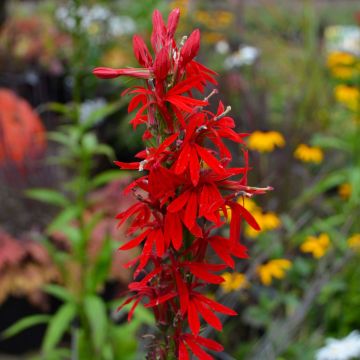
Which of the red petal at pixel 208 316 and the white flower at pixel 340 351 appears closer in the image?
the red petal at pixel 208 316

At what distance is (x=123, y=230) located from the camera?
3.07 meters

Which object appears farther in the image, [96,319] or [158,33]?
[96,319]

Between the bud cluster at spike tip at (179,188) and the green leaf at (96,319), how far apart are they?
44.2 inches

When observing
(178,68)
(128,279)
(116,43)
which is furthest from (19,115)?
(178,68)

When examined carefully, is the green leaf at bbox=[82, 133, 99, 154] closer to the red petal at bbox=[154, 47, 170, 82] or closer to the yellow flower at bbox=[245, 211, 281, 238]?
the yellow flower at bbox=[245, 211, 281, 238]

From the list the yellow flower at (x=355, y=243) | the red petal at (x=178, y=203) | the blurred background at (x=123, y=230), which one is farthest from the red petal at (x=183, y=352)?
the yellow flower at (x=355, y=243)

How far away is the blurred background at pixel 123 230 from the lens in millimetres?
2104

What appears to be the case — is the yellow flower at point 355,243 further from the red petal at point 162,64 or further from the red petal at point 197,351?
the red petal at point 162,64

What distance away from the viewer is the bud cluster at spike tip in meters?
0.79

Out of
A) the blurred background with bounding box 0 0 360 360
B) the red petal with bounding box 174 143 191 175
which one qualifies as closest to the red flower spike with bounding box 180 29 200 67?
the red petal with bounding box 174 143 191 175

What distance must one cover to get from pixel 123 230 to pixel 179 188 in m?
2.28

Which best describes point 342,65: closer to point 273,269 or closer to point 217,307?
point 273,269

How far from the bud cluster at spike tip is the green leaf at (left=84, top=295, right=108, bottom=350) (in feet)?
3.68

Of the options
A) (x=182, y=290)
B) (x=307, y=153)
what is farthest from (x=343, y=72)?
(x=182, y=290)
